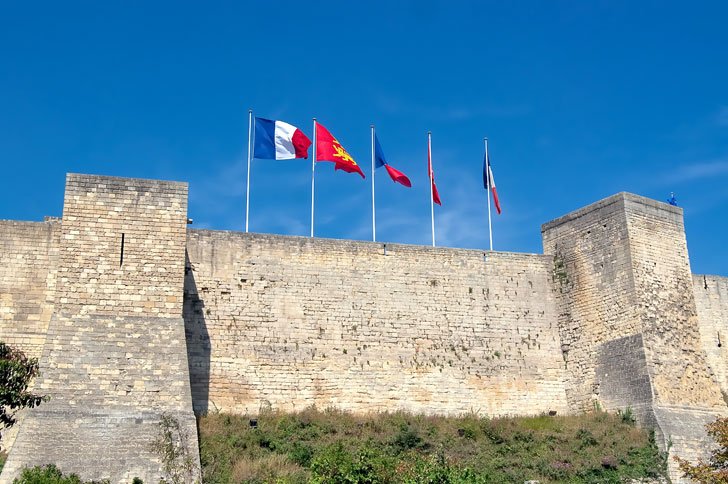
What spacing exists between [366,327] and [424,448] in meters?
3.36

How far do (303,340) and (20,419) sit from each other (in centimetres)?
587

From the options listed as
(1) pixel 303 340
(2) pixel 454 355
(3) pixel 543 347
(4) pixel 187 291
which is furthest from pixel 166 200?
(3) pixel 543 347

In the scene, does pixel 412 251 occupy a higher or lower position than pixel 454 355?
higher

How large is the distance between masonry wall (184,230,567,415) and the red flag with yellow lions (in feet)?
6.72

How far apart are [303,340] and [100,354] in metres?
4.84

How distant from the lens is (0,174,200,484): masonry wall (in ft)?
51.7

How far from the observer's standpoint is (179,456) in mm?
16125

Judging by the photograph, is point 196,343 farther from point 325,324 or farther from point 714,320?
point 714,320

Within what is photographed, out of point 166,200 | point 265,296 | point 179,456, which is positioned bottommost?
point 179,456

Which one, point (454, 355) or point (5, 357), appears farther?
point (454, 355)

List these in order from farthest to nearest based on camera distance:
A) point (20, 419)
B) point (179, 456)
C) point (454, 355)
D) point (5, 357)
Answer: point (454, 355), point (20, 419), point (179, 456), point (5, 357)

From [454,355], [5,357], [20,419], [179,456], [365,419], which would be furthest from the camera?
[454,355]

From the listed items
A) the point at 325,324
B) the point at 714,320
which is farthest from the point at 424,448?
the point at 714,320

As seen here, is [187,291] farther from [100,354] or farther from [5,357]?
[5,357]
